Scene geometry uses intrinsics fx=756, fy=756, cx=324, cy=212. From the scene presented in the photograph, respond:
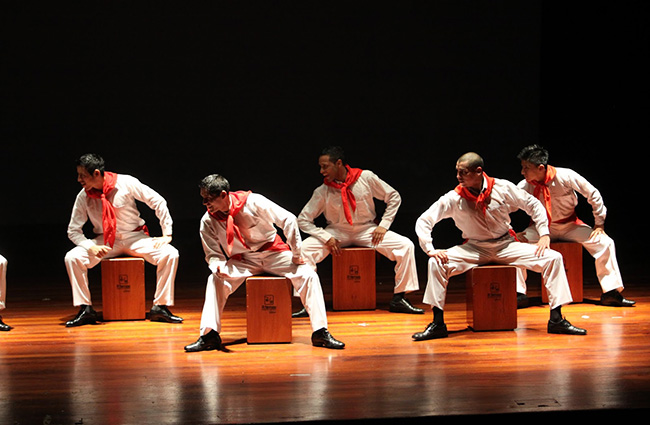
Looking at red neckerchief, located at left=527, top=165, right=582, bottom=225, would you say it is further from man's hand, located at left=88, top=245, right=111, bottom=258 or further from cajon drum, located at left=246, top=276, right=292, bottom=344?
man's hand, located at left=88, top=245, right=111, bottom=258

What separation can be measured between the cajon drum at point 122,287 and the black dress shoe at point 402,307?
1.85m

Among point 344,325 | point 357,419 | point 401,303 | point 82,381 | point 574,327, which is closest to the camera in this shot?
point 357,419

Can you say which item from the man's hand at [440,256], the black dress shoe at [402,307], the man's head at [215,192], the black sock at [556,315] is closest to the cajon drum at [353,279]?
the black dress shoe at [402,307]

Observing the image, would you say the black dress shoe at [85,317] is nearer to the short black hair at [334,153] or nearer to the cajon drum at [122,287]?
the cajon drum at [122,287]

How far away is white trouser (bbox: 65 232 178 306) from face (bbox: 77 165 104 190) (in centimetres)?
41

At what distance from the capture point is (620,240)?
884 cm

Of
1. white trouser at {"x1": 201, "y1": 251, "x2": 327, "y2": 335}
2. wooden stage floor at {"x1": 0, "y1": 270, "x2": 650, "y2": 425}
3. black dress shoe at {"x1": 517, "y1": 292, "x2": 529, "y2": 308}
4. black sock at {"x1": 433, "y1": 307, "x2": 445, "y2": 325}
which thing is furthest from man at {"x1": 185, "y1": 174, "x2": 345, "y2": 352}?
black dress shoe at {"x1": 517, "y1": 292, "x2": 529, "y2": 308}

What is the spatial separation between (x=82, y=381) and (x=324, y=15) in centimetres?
579

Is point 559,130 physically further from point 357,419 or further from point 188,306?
point 357,419

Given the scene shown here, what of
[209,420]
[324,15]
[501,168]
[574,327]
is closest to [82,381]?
[209,420]

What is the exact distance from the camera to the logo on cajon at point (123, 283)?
546cm

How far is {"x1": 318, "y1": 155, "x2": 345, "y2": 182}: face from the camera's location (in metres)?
5.75

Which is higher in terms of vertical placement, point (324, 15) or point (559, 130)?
point (324, 15)

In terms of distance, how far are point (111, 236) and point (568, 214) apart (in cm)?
346
